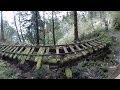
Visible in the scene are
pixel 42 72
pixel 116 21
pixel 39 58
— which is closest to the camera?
pixel 42 72

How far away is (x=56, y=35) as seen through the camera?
3.60 metres

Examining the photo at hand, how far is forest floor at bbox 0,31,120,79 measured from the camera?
134 inches

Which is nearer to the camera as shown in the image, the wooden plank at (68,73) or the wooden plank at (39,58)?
the wooden plank at (68,73)

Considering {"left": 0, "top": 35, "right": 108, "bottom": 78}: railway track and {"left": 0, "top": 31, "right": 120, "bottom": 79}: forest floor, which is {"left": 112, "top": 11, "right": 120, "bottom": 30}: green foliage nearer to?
{"left": 0, "top": 31, "right": 120, "bottom": 79}: forest floor

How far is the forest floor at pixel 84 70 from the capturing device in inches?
134

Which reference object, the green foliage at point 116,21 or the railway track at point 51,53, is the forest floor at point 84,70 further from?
the green foliage at point 116,21

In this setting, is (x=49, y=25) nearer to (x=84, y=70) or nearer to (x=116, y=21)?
(x=84, y=70)

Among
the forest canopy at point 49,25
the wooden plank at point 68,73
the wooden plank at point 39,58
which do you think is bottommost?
the wooden plank at point 68,73

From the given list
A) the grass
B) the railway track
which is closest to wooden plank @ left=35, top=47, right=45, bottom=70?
the railway track

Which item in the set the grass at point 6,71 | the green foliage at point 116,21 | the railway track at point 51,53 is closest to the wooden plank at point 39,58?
the railway track at point 51,53

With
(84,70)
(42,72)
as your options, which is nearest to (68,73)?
(84,70)

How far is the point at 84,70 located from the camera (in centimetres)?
347

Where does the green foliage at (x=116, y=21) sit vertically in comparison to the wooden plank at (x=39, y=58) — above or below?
above
